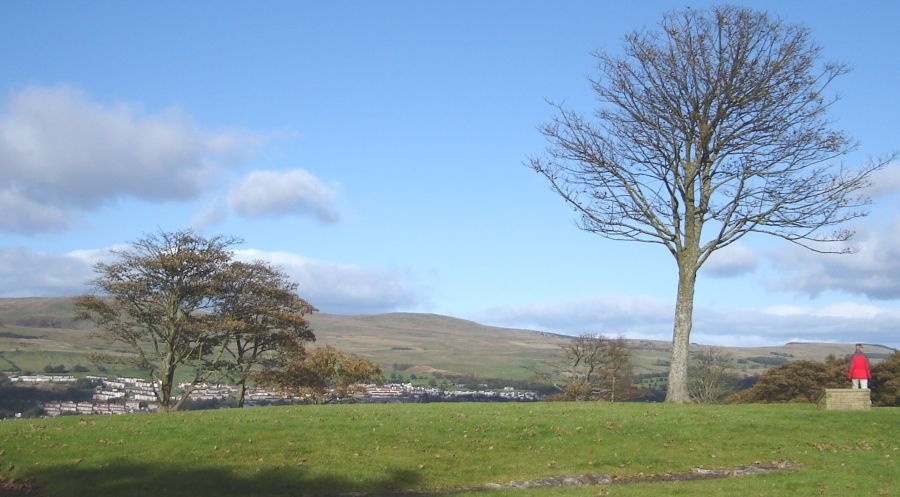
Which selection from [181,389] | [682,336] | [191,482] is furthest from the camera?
[181,389]

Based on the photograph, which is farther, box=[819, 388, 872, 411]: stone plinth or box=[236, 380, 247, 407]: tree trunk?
box=[236, 380, 247, 407]: tree trunk

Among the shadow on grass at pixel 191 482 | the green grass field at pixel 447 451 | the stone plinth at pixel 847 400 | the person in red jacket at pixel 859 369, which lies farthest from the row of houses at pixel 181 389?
the stone plinth at pixel 847 400

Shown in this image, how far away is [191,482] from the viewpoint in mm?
20891

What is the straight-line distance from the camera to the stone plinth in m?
29.8

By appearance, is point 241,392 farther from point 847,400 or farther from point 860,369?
point 860,369

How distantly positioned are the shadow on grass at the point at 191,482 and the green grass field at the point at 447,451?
53 millimetres

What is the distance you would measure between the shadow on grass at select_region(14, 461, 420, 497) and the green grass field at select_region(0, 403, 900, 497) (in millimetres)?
53

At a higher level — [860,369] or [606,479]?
[860,369]

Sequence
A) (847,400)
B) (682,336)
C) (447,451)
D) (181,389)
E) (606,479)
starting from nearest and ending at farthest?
(606,479) < (447,451) < (847,400) < (682,336) < (181,389)

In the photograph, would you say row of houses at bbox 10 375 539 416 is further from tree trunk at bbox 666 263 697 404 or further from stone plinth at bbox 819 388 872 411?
stone plinth at bbox 819 388 872 411

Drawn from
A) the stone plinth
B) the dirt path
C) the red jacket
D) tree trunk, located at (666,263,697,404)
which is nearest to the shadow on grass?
the dirt path

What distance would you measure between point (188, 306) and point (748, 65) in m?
38.1

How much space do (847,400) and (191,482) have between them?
2388 cm

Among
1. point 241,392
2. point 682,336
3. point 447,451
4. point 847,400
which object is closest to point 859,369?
point 847,400
